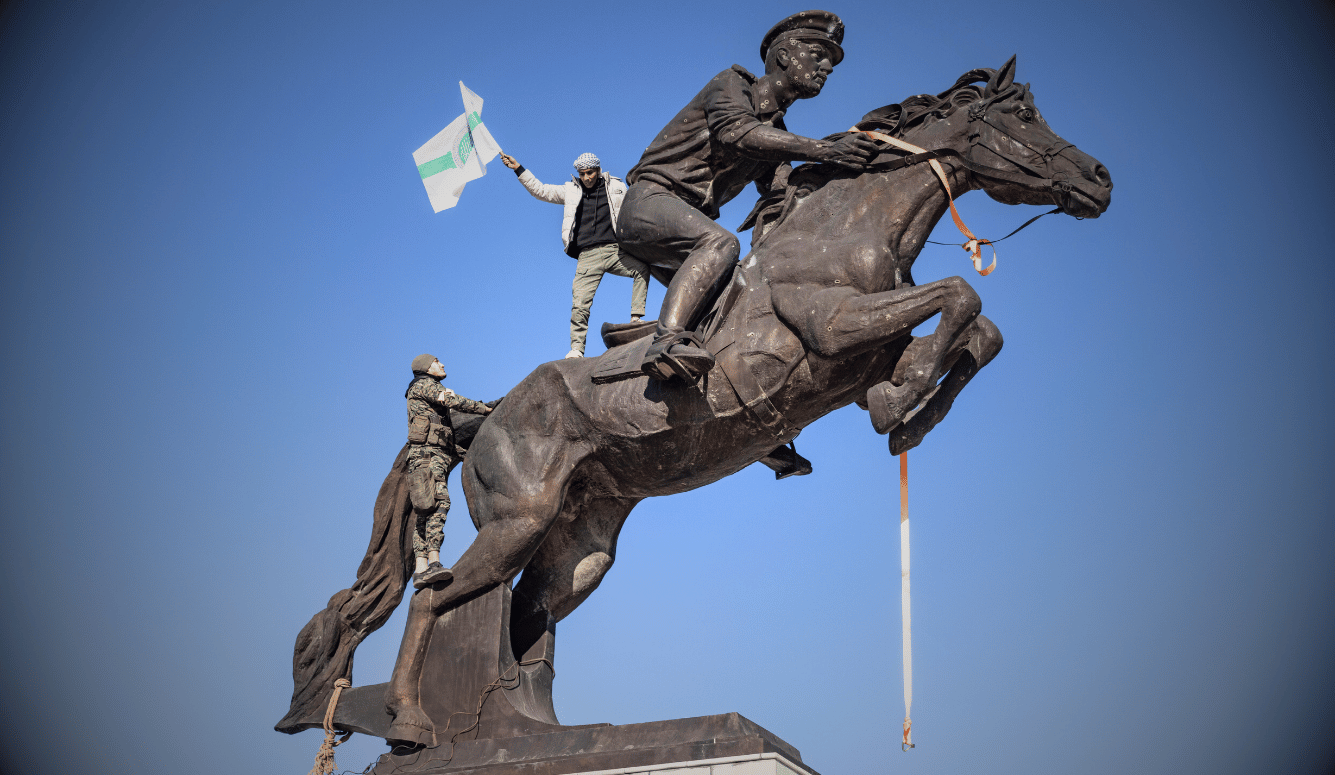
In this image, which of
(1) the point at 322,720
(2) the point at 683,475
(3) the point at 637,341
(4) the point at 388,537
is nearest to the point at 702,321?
(3) the point at 637,341

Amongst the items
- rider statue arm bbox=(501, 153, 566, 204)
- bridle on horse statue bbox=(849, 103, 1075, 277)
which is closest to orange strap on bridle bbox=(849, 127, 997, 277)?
bridle on horse statue bbox=(849, 103, 1075, 277)

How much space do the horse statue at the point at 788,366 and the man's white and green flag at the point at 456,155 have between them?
1648 mm

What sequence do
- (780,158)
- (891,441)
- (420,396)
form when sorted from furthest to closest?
1. (420,396)
2. (780,158)
3. (891,441)

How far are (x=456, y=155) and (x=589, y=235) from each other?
1.12 m

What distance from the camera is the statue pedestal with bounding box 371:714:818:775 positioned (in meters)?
6.08

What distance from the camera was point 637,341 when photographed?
7480 millimetres

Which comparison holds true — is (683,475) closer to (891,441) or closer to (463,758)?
(891,441)

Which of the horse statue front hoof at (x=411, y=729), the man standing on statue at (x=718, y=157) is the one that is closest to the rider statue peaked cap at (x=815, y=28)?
the man standing on statue at (x=718, y=157)

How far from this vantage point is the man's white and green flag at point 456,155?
850 centimetres

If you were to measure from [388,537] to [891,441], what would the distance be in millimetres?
3503

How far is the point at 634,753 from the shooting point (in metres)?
6.36

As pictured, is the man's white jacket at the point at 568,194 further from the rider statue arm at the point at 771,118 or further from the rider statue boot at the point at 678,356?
the rider statue boot at the point at 678,356

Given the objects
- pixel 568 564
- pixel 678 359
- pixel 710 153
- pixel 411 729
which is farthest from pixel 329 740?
pixel 710 153

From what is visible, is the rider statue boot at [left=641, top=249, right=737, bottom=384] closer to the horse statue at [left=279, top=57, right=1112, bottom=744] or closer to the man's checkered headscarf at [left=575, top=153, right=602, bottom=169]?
the horse statue at [left=279, top=57, right=1112, bottom=744]
